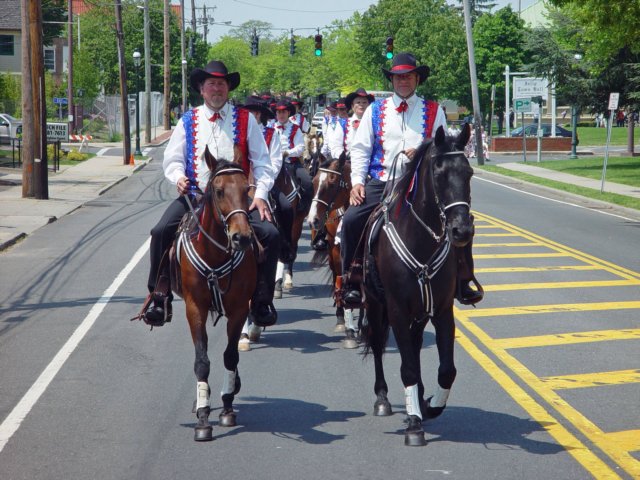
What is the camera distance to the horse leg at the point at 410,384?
283 inches

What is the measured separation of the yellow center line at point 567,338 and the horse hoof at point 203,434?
13.9ft

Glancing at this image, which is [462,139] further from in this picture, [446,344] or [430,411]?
[430,411]

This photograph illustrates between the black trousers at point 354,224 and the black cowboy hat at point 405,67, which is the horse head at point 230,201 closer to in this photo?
the black trousers at point 354,224

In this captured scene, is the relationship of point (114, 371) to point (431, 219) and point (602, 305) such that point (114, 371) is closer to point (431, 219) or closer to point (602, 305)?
point (431, 219)

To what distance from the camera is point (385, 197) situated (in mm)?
8086

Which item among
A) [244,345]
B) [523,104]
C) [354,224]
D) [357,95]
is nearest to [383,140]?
[354,224]

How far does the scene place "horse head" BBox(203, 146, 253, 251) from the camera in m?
6.98

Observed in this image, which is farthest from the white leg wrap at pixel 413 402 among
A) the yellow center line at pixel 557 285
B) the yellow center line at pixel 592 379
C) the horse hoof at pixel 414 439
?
the yellow center line at pixel 557 285

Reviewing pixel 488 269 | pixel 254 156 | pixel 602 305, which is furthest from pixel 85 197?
pixel 254 156

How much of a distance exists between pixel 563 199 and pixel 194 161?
24883 mm

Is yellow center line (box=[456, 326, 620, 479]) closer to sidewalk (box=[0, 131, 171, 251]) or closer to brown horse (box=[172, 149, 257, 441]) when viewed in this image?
brown horse (box=[172, 149, 257, 441])

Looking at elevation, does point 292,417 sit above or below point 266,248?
below

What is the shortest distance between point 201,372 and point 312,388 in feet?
5.51

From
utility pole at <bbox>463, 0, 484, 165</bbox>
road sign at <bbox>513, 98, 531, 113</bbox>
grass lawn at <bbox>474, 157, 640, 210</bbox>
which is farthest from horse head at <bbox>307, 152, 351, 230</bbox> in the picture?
road sign at <bbox>513, 98, 531, 113</bbox>
